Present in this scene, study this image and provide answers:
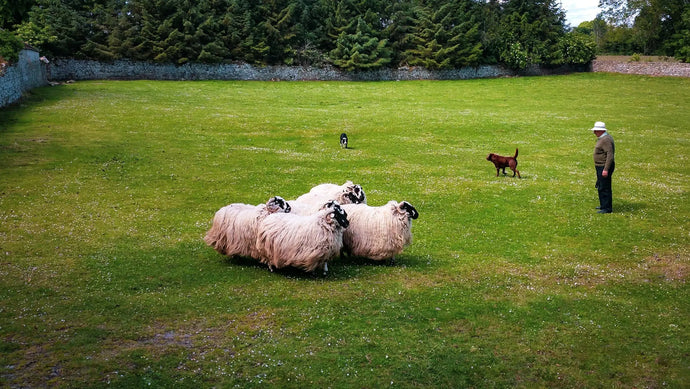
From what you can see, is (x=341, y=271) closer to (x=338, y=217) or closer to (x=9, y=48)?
(x=338, y=217)

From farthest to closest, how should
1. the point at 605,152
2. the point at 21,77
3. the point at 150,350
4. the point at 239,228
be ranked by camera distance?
the point at 21,77 → the point at 605,152 → the point at 239,228 → the point at 150,350

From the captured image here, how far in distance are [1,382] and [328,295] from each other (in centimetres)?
611

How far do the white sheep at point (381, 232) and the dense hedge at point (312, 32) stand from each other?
187ft

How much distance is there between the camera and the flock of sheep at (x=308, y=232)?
1262 centimetres

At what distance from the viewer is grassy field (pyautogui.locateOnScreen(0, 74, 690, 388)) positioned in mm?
9016

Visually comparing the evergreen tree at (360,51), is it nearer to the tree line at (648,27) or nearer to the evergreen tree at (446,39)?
the evergreen tree at (446,39)

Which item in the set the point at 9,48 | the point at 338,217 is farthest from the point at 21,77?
the point at 338,217

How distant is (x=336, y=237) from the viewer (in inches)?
508

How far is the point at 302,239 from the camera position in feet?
41.3

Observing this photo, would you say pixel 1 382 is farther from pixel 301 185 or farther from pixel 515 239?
pixel 301 185

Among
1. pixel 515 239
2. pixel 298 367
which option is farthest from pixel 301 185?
pixel 298 367

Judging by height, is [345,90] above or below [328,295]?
above

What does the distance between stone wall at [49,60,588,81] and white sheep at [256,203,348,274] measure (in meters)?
58.6

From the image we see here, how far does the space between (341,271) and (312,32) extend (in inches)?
2553
